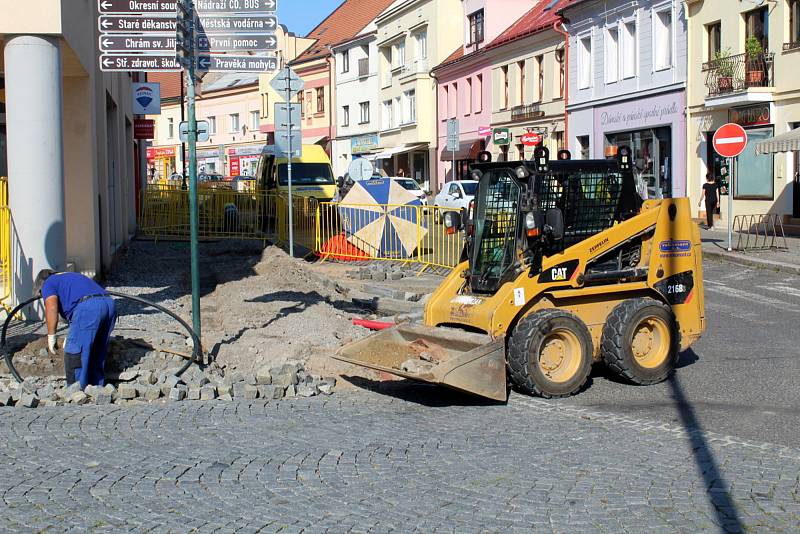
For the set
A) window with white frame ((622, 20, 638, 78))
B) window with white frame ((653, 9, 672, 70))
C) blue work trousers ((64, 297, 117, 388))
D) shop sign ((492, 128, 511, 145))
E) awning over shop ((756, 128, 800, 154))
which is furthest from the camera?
shop sign ((492, 128, 511, 145))

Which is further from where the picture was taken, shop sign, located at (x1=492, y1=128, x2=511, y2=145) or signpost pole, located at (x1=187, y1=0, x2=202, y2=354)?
shop sign, located at (x1=492, y1=128, x2=511, y2=145)

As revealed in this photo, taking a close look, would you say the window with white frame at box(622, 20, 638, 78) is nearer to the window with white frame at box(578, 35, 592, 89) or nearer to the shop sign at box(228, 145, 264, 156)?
the window with white frame at box(578, 35, 592, 89)

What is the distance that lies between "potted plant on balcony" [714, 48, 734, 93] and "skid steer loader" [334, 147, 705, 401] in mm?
19878

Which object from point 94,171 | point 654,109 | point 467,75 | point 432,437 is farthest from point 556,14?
point 432,437

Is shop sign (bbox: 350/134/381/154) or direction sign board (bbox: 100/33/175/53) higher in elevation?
shop sign (bbox: 350/134/381/154)

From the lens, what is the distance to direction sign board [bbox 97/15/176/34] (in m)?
10.1

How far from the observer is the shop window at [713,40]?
29.8 meters

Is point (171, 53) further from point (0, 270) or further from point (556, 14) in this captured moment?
point (556, 14)

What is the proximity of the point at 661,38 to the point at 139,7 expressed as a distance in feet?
84.4

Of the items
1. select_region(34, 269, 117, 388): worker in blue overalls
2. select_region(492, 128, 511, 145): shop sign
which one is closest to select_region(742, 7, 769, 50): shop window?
select_region(492, 128, 511, 145): shop sign

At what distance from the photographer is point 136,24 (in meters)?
10.2

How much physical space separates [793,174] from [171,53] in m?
20.6

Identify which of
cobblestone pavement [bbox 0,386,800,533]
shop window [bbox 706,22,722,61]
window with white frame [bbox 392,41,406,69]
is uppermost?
window with white frame [bbox 392,41,406,69]

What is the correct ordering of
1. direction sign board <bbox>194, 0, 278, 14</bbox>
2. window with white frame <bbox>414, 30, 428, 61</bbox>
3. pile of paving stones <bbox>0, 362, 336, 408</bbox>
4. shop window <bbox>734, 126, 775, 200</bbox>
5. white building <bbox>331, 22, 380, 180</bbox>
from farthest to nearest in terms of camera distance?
white building <bbox>331, 22, 380, 180</bbox> → window with white frame <bbox>414, 30, 428, 61</bbox> → shop window <bbox>734, 126, 775, 200</bbox> → direction sign board <bbox>194, 0, 278, 14</bbox> → pile of paving stones <bbox>0, 362, 336, 408</bbox>
